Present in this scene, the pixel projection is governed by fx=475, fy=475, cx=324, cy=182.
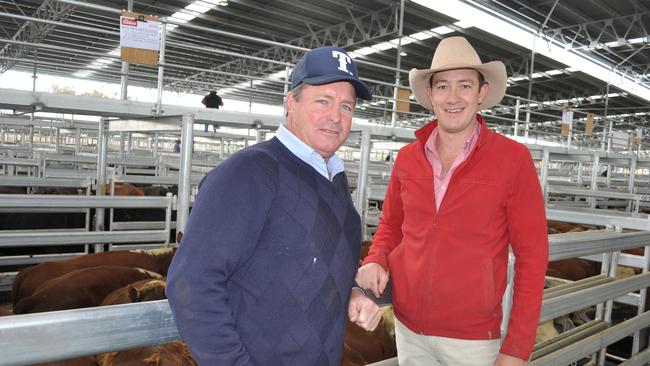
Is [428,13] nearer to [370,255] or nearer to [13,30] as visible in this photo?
[370,255]

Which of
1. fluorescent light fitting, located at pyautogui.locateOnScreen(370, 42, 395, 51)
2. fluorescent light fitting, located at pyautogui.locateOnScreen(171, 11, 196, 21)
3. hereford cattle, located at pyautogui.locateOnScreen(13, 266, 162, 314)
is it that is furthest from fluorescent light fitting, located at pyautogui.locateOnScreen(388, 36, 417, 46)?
hereford cattle, located at pyautogui.locateOnScreen(13, 266, 162, 314)

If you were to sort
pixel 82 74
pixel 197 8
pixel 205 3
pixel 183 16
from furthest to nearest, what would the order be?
pixel 82 74 → pixel 183 16 → pixel 197 8 → pixel 205 3

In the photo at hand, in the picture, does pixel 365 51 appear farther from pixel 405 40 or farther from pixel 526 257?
pixel 526 257

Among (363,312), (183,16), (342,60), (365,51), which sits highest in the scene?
(183,16)

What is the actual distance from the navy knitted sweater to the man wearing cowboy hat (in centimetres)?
49

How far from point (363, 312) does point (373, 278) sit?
0.32 meters

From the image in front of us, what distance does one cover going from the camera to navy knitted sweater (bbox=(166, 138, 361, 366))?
1.07 meters

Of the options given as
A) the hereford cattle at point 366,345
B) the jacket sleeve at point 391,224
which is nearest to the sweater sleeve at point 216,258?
the jacket sleeve at point 391,224

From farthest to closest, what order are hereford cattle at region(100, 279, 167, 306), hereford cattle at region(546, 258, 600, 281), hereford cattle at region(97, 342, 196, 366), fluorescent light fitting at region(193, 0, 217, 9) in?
1. fluorescent light fitting at region(193, 0, 217, 9)
2. hereford cattle at region(546, 258, 600, 281)
3. hereford cattle at region(100, 279, 167, 306)
4. hereford cattle at region(97, 342, 196, 366)

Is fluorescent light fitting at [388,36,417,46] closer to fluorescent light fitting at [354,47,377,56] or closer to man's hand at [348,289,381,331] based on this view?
fluorescent light fitting at [354,47,377,56]

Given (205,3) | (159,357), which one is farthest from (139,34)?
(205,3)

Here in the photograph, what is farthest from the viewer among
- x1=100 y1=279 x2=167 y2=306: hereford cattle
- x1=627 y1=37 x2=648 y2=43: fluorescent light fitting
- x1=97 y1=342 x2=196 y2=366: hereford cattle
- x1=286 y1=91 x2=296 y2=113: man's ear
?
x1=627 y1=37 x2=648 y2=43: fluorescent light fitting

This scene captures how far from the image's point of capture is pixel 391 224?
2037 mm

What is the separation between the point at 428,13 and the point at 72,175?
374 inches
